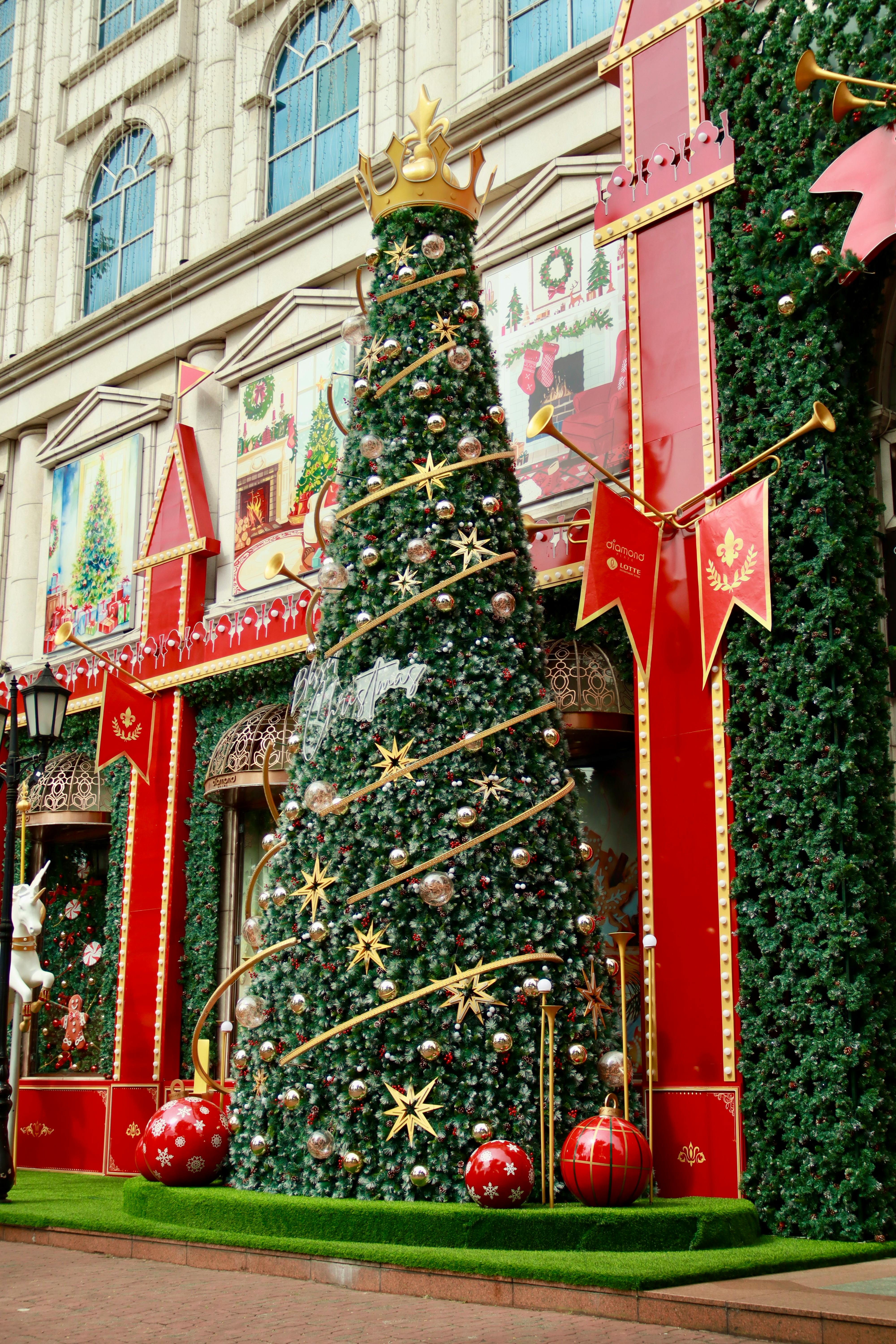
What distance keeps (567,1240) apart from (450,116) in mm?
12302

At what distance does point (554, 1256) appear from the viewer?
26.1 ft

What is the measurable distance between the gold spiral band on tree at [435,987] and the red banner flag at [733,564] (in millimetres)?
2741

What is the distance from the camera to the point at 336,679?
10.5m

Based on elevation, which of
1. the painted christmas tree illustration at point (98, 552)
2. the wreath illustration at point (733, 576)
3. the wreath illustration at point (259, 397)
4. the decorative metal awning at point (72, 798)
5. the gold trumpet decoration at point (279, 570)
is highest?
the wreath illustration at point (259, 397)

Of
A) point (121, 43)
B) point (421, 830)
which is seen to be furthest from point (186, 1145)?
point (121, 43)

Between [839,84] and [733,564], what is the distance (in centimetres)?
346

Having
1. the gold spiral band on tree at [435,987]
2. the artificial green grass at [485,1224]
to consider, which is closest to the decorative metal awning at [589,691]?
the gold spiral band on tree at [435,987]

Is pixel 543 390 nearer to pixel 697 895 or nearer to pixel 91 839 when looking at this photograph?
pixel 697 895

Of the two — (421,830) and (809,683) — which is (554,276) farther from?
(421,830)

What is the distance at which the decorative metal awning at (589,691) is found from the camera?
38.9 feet

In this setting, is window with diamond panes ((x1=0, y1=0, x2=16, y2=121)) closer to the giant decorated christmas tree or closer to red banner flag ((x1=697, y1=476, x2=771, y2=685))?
the giant decorated christmas tree

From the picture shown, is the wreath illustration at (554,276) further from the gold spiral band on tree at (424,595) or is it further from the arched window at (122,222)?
the arched window at (122,222)

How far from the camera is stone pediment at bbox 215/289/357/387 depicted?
1648cm

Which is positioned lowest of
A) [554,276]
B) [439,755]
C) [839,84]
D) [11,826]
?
[11,826]
